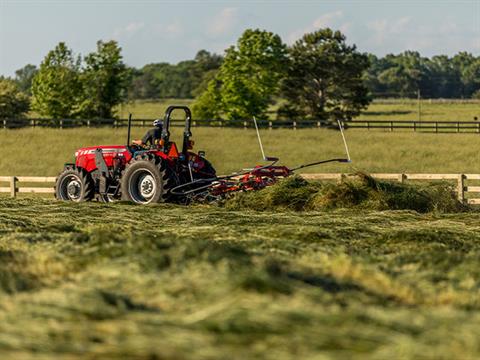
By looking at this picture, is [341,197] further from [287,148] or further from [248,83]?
[248,83]

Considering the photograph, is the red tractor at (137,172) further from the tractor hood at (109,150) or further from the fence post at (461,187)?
the fence post at (461,187)

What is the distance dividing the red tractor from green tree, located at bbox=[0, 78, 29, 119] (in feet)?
159

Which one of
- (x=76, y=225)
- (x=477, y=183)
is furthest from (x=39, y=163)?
(x=76, y=225)

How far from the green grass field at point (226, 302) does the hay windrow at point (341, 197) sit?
18.5ft

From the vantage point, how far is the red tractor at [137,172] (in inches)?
594

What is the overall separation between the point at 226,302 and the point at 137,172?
10.9 meters

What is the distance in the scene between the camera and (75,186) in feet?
55.5

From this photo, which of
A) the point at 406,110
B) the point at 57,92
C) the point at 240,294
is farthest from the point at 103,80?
the point at 240,294

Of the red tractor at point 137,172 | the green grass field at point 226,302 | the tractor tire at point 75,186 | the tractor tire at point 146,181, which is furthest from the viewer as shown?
the tractor tire at point 75,186

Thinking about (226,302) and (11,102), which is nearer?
(226,302)

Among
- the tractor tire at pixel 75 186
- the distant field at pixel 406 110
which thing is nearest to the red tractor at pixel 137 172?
the tractor tire at pixel 75 186

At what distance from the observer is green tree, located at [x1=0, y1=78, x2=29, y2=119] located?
64500mm

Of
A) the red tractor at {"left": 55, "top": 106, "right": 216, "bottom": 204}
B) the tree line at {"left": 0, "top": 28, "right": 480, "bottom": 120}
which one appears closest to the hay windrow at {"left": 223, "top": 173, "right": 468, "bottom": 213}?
the red tractor at {"left": 55, "top": 106, "right": 216, "bottom": 204}

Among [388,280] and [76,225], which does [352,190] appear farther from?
[388,280]
